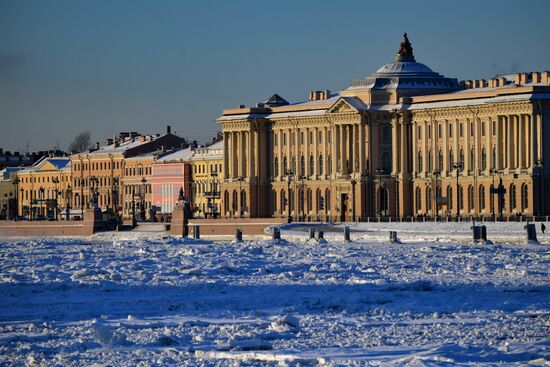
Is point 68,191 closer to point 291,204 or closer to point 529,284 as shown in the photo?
point 291,204

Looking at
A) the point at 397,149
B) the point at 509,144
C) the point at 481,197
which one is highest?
the point at 397,149

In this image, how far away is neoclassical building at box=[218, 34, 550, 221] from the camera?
336ft

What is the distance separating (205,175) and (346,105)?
25.0 m

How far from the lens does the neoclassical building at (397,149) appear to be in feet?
336

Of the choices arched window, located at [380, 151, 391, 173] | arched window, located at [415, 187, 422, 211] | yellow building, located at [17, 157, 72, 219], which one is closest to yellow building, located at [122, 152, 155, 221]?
yellow building, located at [17, 157, 72, 219]

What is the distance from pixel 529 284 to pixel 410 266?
375 inches

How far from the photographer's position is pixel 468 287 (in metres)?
46.1

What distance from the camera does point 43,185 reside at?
16038 centimetres

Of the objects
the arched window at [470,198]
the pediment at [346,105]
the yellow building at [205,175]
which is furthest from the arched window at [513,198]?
the yellow building at [205,175]

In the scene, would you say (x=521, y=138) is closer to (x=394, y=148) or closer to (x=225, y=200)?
(x=394, y=148)

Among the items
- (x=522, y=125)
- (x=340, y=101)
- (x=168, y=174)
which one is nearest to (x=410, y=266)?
(x=522, y=125)

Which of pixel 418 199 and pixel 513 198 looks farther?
pixel 418 199

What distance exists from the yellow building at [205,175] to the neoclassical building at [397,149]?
7.61 m

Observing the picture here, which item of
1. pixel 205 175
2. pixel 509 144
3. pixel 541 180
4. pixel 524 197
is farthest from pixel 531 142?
pixel 205 175
